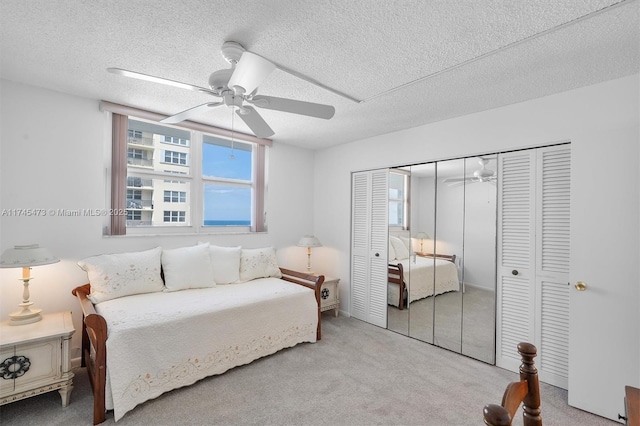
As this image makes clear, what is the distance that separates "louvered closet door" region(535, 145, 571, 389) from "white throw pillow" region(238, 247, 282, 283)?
2.70m

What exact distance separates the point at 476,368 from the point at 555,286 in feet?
3.22

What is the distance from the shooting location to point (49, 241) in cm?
259

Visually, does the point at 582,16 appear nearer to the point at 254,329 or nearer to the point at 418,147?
the point at 418,147

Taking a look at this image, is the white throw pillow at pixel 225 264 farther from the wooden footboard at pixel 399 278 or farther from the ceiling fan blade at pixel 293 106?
the ceiling fan blade at pixel 293 106

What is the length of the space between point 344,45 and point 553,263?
7.79ft

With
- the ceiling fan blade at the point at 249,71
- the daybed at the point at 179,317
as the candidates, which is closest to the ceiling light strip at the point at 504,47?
the ceiling fan blade at the point at 249,71

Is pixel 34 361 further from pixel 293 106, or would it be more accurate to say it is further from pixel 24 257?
pixel 293 106

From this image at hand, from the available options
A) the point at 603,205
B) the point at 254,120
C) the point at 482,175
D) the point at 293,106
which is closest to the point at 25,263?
the point at 254,120

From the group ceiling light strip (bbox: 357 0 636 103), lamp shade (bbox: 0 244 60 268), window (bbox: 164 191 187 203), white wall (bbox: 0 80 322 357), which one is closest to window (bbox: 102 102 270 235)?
window (bbox: 164 191 187 203)

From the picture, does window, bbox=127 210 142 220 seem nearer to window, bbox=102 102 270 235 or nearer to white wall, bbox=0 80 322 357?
window, bbox=102 102 270 235

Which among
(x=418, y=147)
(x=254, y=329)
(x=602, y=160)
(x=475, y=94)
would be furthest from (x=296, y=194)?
(x=602, y=160)

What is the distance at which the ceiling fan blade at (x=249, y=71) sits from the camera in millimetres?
1435

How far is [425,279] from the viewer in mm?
3297

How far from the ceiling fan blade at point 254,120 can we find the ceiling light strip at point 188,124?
1.46 meters
